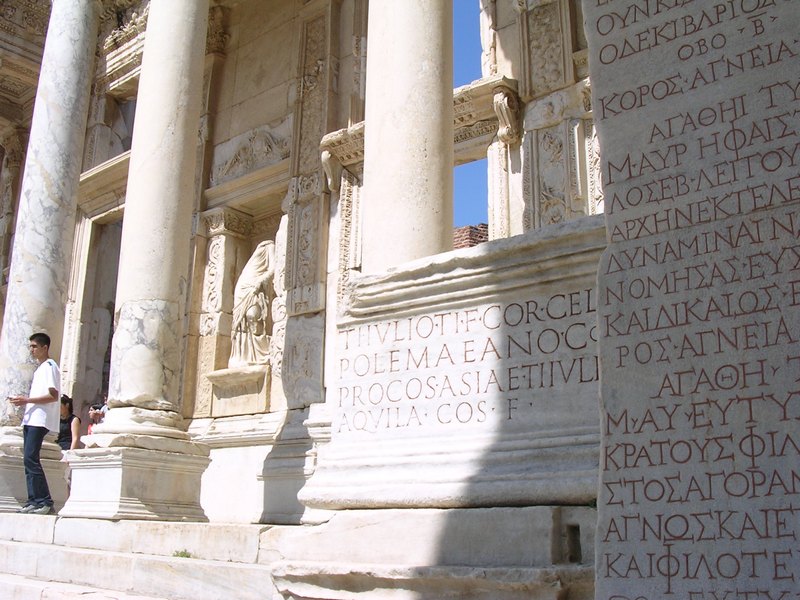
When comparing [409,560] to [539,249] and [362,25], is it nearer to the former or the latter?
[539,249]

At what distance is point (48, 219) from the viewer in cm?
1123

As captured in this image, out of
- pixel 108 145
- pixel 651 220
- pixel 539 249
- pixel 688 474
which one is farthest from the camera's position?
pixel 108 145

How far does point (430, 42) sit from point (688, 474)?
4882mm

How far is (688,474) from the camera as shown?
3.14 m

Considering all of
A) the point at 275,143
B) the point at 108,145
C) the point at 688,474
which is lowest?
the point at 688,474

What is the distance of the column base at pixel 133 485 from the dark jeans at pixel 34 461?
0.35 m

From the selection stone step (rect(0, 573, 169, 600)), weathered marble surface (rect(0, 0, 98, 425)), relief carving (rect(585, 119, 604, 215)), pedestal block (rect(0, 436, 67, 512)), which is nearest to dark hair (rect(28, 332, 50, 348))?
weathered marble surface (rect(0, 0, 98, 425))

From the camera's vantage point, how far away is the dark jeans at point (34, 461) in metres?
8.84

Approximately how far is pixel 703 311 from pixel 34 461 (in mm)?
7516

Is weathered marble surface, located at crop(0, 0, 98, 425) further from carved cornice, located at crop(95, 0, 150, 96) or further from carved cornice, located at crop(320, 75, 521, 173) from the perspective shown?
carved cornice, located at crop(320, 75, 521, 173)

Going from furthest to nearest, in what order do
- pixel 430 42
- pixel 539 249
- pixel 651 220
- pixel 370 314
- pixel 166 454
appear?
pixel 166 454 → pixel 430 42 → pixel 370 314 → pixel 539 249 → pixel 651 220

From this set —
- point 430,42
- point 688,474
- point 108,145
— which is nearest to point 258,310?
point 108,145

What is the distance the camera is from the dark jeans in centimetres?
884

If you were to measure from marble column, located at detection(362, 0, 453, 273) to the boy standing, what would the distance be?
4254mm
